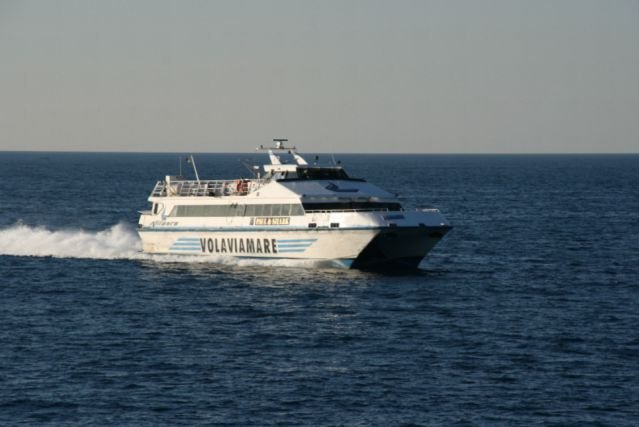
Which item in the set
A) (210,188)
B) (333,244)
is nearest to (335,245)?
(333,244)

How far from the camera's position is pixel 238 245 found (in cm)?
5953

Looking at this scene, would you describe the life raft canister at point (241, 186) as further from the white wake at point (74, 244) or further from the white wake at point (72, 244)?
the white wake at point (72, 244)

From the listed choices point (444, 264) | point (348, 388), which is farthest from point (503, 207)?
point (348, 388)

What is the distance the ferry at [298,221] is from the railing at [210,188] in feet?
0.26

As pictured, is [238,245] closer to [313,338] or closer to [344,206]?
[344,206]

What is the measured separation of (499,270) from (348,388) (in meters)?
29.3

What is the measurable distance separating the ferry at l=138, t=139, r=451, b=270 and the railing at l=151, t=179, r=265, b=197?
0.26ft

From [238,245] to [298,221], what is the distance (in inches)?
192

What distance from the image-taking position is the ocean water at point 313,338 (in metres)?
32.2

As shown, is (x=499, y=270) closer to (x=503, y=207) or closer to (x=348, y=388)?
(x=348, y=388)

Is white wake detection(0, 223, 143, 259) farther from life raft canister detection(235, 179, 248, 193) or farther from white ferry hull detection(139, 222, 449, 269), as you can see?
life raft canister detection(235, 179, 248, 193)

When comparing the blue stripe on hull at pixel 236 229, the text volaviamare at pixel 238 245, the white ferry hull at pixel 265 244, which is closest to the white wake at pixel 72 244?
the blue stripe on hull at pixel 236 229

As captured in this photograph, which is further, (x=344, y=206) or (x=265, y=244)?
(x=265, y=244)

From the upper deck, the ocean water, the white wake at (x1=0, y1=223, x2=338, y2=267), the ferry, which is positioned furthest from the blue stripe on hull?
the upper deck
